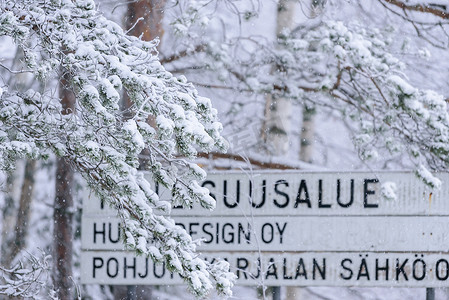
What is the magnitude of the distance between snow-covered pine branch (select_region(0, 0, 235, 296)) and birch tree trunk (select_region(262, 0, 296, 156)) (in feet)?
18.1

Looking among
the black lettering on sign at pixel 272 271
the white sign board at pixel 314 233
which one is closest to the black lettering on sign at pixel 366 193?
the white sign board at pixel 314 233

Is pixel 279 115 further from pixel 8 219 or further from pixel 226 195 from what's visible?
pixel 8 219

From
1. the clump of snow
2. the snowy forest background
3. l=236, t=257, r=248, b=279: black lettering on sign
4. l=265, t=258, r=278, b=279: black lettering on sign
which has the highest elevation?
the snowy forest background

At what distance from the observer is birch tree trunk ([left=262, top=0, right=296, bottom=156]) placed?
364 inches

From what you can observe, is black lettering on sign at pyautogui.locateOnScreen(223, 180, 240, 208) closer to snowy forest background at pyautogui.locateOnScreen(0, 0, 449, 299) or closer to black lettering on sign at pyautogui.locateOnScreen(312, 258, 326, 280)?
snowy forest background at pyautogui.locateOnScreen(0, 0, 449, 299)

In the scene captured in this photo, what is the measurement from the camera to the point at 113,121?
3.20m

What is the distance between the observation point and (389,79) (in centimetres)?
598

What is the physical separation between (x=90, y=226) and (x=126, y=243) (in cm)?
156

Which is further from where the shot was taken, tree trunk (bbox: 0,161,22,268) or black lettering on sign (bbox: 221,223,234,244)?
tree trunk (bbox: 0,161,22,268)

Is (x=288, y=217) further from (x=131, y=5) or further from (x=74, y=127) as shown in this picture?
(x=131, y=5)

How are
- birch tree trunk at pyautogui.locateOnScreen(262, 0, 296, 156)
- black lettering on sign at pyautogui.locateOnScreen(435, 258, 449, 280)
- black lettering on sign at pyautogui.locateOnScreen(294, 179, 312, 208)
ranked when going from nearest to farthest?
1. black lettering on sign at pyautogui.locateOnScreen(435, 258, 449, 280)
2. black lettering on sign at pyautogui.locateOnScreen(294, 179, 312, 208)
3. birch tree trunk at pyautogui.locateOnScreen(262, 0, 296, 156)

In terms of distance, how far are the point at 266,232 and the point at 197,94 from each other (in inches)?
65.4

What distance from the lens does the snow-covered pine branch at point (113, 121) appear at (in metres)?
3.23

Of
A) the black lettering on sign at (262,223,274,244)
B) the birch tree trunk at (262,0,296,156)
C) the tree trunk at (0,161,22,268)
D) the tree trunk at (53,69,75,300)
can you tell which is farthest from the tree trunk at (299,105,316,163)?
the black lettering on sign at (262,223,274,244)
